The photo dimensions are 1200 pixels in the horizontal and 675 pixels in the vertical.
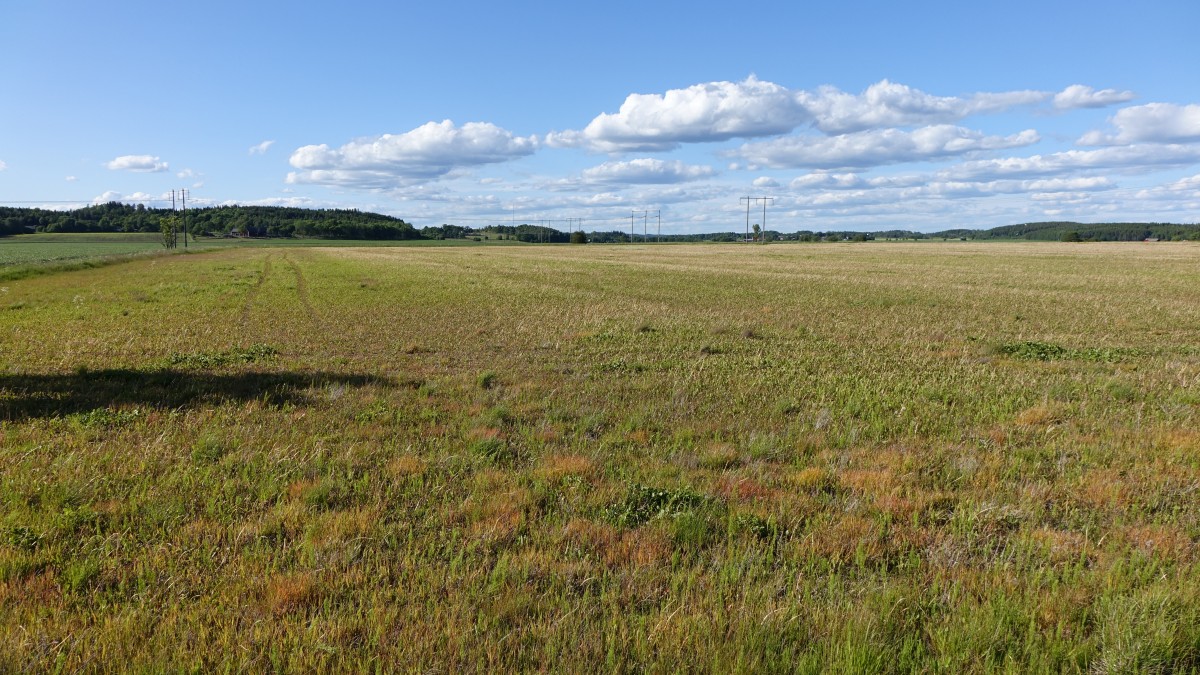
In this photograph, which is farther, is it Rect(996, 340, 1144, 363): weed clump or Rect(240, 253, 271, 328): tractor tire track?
Rect(240, 253, 271, 328): tractor tire track

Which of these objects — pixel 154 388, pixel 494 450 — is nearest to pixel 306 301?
pixel 154 388

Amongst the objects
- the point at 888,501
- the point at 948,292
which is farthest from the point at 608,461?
the point at 948,292

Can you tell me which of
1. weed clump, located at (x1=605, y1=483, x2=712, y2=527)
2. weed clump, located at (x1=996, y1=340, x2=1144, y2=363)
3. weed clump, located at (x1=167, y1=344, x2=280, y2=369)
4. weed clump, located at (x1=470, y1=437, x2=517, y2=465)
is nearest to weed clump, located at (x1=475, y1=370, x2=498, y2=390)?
weed clump, located at (x1=470, y1=437, x2=517, y2=465)

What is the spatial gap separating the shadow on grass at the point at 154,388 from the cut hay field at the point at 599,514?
88 millimetres

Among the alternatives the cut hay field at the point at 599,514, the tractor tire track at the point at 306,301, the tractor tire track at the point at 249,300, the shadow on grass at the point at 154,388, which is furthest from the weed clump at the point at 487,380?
the tractor tire track at the point at 249,300

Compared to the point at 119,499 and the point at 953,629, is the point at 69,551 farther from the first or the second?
the point at 953,629

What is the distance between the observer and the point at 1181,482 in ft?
21.3

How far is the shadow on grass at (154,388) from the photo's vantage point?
373 inches

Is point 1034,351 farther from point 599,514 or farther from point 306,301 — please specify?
point 306,301

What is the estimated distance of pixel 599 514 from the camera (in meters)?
5.77

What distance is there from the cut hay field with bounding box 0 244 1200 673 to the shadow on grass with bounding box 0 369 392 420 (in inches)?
3.5

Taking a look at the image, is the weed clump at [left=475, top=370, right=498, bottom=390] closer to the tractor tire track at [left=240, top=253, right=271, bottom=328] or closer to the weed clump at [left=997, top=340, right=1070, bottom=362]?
the weed clump at [left=997, top=340, right=1070, bottom=362]

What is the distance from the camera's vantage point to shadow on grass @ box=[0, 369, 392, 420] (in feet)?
31.1

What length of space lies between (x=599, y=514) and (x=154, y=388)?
8.73 meters
